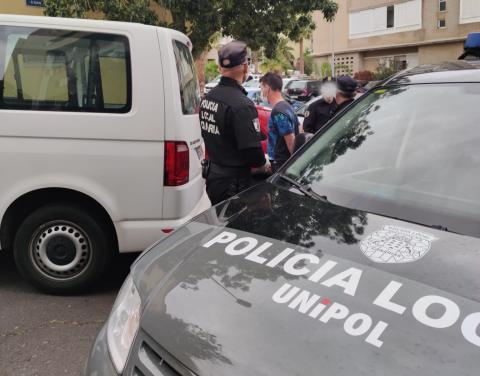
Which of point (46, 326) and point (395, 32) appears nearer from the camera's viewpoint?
point (46, 326)

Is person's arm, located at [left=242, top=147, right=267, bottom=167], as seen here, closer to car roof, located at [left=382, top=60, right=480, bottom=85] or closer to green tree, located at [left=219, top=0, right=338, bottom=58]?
car roof, located at [left=382, top=60, right=480, bottom=85]

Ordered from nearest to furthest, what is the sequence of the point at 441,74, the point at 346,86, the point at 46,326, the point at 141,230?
the point at 441,74 → the point at 46,326 → the point at 141,230 → the point at 346,86

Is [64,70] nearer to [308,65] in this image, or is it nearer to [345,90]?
[345,90]

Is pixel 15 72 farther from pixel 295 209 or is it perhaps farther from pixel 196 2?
pixel 196 2

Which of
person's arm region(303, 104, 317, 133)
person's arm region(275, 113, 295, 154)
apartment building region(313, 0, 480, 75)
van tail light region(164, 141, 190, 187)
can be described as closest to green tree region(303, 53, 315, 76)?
apartment building region(313, 0, 480, 75)

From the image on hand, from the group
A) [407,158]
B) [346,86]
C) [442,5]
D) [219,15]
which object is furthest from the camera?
[442,5]

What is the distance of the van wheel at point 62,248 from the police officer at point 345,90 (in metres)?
2.82

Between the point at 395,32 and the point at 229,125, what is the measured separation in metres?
41.0

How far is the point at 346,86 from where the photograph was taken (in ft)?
17.6

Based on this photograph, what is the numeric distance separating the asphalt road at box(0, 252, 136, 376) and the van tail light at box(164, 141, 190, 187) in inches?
41.1

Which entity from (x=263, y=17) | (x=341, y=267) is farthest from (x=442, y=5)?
(x=341, y=267)

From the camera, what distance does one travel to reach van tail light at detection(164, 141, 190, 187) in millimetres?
3676

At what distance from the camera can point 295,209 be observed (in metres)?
2.20

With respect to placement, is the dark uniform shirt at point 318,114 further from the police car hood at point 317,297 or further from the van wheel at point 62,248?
the police car hood at point 317,297
